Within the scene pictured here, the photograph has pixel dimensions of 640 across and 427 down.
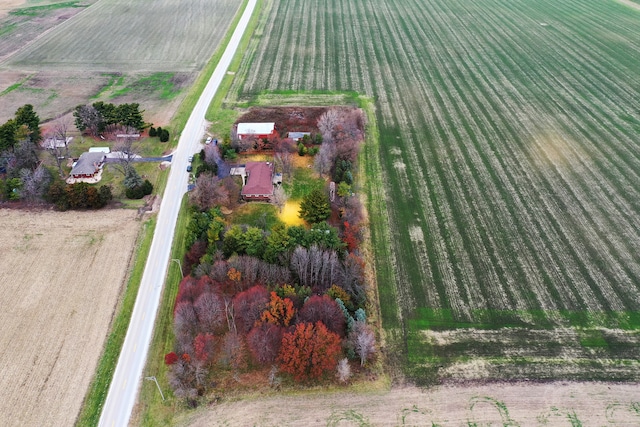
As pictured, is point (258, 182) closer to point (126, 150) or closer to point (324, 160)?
point (324, 160)

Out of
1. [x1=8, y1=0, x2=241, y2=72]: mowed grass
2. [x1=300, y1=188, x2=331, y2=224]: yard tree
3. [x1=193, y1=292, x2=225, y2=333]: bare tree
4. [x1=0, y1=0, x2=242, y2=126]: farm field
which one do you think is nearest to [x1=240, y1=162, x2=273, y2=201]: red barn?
[x1=300, y1=188, x2=331, y2=224]: yard tree

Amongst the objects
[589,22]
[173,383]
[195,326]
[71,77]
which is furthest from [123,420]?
[589,22]

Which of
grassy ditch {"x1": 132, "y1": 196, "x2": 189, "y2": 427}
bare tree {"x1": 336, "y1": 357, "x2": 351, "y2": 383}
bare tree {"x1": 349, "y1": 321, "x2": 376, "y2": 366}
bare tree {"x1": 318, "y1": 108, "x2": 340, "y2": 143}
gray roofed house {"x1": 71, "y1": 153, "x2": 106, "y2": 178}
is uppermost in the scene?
bare tree {"x1": 318, "y1": 108, "x2": 340, "y2": 143}

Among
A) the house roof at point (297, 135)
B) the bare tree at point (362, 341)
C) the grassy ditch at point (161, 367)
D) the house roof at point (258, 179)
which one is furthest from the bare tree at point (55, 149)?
the bare tree at point (362, 341)

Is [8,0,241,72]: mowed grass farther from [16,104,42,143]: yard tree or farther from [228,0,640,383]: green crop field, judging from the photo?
[16,104,42,143]: yard tree

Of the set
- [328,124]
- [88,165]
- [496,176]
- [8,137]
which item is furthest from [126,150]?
[496,176]

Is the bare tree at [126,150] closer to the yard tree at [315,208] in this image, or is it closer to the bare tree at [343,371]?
the yard tree at [315,208]
